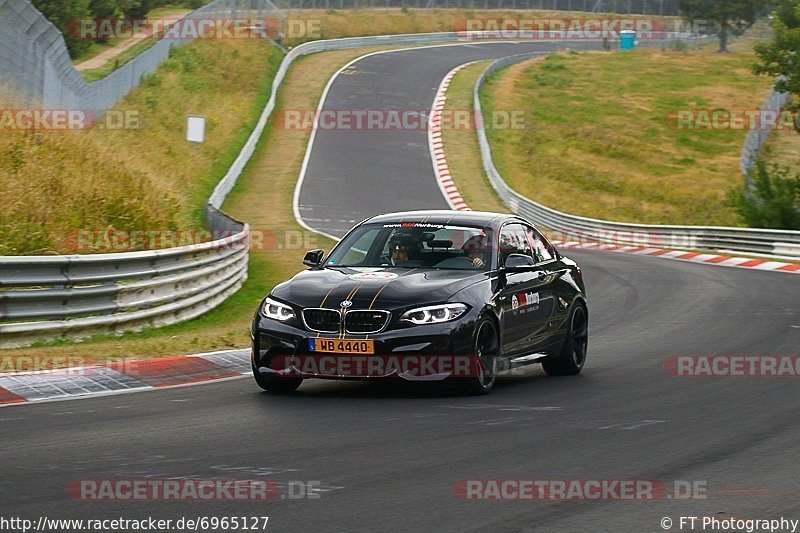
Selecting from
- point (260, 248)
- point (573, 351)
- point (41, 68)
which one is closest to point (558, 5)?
point (260, 248)

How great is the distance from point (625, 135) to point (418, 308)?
53309 mm

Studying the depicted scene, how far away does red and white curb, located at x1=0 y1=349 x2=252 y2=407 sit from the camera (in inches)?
413

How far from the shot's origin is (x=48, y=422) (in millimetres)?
9047

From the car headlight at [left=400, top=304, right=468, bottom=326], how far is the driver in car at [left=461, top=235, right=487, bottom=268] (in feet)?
3.23

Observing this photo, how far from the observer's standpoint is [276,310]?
10648 millimetres

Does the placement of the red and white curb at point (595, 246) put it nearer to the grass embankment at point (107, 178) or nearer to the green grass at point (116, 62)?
the grass embankment at point (107, 178)

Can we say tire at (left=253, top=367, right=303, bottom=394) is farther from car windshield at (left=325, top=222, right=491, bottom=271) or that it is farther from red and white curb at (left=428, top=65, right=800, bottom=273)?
red and white curb at (left=428, top=65, right=800, bottom=273)

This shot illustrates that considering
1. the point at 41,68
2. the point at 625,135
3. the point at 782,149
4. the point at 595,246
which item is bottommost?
the point at 782,149

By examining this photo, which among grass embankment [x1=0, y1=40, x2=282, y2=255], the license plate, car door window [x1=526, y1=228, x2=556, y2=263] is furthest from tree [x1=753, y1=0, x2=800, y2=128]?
the license plate

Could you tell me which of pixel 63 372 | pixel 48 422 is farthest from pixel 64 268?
pixel 48 422

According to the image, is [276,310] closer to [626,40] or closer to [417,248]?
[417,248]

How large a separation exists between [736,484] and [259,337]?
458cm

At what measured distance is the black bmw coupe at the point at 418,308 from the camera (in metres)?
10.3

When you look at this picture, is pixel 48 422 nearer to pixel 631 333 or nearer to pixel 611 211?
pixel 631 333
